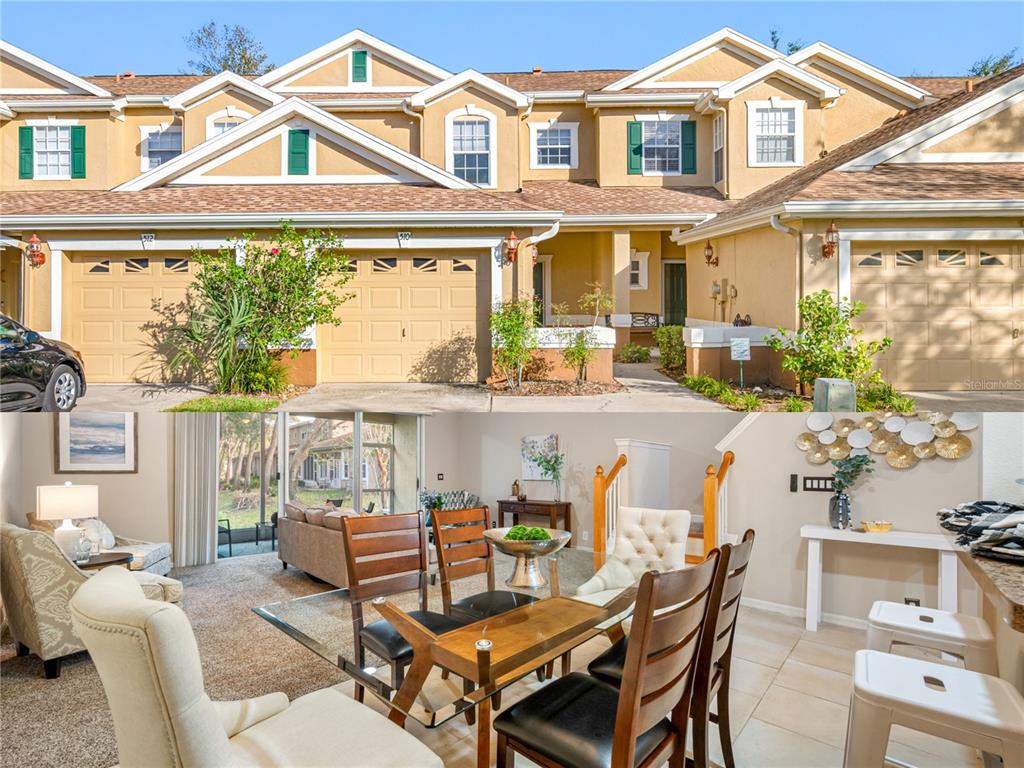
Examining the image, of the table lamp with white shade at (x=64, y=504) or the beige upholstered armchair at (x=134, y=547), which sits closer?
the table lamp with white shade at (x=64, y=504)

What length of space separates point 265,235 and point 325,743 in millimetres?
4880

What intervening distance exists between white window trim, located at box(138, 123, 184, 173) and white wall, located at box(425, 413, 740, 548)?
5.70 m

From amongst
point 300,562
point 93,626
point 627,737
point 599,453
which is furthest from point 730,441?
point 93,626

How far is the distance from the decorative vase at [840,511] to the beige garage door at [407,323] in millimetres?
3295

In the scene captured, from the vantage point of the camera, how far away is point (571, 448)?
7.24 m

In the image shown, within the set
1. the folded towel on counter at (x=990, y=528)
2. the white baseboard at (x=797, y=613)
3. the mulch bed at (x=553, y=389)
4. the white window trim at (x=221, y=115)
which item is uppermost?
the white window trim at (x=221, y=115)

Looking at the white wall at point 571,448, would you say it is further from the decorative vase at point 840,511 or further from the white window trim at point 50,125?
the white window trim at point 50,125

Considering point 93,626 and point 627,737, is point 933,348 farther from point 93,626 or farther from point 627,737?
point 93,626

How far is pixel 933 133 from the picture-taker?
20.5ft

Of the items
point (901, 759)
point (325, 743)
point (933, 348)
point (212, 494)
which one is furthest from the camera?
point (212, 494)

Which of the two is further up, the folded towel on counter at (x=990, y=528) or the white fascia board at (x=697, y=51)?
the white fascia board at (x=697, y=51)

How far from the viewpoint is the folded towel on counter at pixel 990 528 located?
71.4 inches

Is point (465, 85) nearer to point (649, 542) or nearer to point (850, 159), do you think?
point (850, 159)

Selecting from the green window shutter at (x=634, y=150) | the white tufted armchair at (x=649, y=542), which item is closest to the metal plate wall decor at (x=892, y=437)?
the white tufted armchair at (x=649, y=542)
